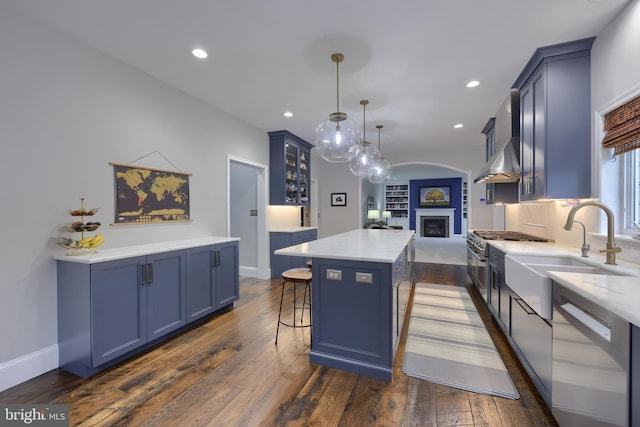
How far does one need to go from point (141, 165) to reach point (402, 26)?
9.40ft

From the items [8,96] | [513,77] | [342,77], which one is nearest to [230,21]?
[342,77]

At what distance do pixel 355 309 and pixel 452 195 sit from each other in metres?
11.5

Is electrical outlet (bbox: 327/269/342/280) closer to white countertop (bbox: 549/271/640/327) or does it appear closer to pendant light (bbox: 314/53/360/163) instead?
pendant light (bbox: 314/53/360/163)

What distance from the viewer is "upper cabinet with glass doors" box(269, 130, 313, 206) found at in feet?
17.0

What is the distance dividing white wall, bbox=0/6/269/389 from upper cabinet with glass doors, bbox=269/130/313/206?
7.46 feet

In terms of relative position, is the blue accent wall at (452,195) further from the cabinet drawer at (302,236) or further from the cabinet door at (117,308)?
the cabinet door at (117,308)

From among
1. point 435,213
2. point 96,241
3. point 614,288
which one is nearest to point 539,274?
point 614,288

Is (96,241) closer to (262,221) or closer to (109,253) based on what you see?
(109,253)

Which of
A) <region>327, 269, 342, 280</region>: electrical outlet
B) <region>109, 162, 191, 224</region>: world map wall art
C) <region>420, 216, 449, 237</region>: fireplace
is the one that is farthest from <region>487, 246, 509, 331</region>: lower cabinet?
<region>420, 216, 449, 237</region>: fireplace

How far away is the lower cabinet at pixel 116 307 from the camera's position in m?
2.11

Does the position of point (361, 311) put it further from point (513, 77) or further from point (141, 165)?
point (513, 77)

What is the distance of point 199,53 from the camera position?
2609 millimetres

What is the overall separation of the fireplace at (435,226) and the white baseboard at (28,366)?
1237 centimetres

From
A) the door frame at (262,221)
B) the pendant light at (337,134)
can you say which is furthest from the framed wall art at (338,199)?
the pendant light at (337,134)
